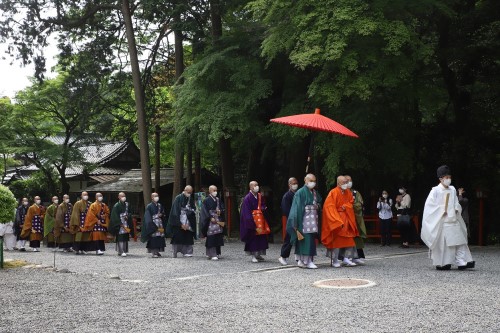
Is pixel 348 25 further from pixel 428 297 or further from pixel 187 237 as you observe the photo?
pixel 428 297

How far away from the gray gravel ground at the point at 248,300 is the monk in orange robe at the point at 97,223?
199 inches

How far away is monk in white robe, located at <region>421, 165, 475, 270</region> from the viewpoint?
11.6 meters

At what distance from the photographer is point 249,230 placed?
14.1m

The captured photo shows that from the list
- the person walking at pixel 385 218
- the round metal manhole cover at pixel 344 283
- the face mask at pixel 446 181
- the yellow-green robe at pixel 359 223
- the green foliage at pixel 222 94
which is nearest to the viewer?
the round metal manhole cover at pixel 344 283

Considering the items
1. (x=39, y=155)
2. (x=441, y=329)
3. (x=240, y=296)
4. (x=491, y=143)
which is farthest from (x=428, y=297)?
(x=39, y=155)

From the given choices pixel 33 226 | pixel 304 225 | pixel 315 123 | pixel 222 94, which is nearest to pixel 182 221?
pixel 304 225

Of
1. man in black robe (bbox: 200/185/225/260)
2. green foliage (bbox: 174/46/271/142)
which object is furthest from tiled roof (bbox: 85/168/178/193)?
man in black robe (bbox: 200/185/225/260)

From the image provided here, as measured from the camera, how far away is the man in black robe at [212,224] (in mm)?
15359

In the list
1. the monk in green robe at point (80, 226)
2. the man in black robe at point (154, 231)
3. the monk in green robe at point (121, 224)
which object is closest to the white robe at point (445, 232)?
the man in black robe at point (154, 231)

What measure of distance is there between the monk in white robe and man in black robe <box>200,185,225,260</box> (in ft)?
17.8

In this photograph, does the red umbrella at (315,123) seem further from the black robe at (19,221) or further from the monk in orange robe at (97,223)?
the black robe at (19,221)

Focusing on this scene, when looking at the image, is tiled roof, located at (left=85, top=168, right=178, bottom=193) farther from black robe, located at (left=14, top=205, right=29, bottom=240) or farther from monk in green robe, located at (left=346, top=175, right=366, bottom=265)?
monk in green robe, located at (left=346, top=175, right=366, bottom=265)

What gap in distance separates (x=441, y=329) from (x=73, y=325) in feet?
13.3

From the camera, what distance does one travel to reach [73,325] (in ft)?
23.0
